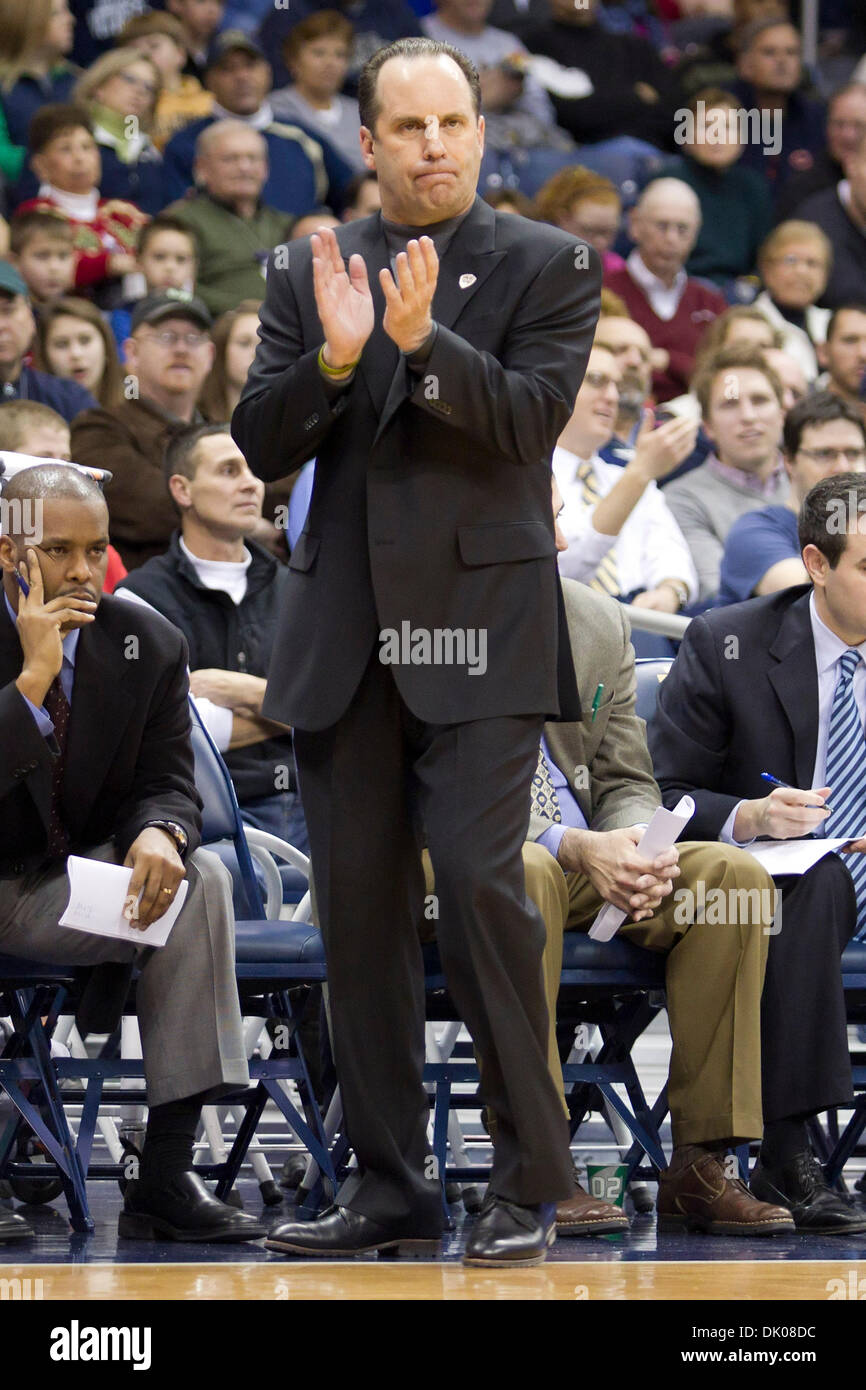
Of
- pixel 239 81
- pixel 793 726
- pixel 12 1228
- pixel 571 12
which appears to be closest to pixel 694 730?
pixel 793 726

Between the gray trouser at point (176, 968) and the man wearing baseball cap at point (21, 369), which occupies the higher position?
the man wearing baseball cap at point (21, 369)

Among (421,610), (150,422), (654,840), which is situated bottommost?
(654,840)

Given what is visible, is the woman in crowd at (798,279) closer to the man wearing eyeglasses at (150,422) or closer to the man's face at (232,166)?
the man's face at (232,166)

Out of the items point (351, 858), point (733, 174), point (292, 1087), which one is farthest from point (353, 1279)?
point (733, 174)

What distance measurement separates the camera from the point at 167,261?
7102 millimetres

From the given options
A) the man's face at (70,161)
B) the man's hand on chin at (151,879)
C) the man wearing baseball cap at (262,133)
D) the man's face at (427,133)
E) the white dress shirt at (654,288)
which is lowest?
the man's hand on chin at (151,879)

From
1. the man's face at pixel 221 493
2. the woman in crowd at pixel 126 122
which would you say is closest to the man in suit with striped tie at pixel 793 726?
the man's face at pixel 221 493

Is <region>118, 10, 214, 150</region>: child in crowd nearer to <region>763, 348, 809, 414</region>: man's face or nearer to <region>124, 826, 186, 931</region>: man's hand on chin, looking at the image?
<region>763, 348, 809, 414</region>: man's face

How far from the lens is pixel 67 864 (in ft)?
11.3

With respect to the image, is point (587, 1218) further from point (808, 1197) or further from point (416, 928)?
point (416, 928)

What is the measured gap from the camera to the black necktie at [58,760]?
356 centimetres

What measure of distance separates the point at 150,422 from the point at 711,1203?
10.2 ft

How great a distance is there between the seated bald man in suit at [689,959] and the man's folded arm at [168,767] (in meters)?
0.61

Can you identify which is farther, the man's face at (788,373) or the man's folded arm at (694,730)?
the man's face at (788,373)
